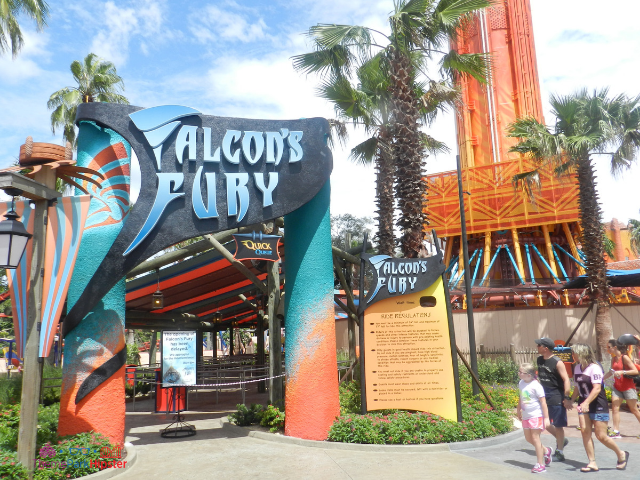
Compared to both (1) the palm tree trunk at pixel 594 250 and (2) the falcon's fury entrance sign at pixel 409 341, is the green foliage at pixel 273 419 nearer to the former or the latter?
(2) the falcon's fury entrance sign at pixel 409 341

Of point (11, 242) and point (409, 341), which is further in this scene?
point (409, 341)

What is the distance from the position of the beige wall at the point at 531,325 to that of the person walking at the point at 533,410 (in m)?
14.2

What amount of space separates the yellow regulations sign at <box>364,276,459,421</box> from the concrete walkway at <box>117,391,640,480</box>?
124cm

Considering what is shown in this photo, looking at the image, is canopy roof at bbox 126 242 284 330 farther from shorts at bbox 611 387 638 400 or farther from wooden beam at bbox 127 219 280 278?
shorts at bbox 611 387 638 400

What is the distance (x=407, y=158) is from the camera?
43.0 ft

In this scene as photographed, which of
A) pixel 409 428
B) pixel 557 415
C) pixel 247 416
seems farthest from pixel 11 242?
pixel 557 415

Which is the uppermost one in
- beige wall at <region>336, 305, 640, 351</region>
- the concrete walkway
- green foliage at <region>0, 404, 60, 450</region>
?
beige wall at <region>336, 305, 640, 351</region>

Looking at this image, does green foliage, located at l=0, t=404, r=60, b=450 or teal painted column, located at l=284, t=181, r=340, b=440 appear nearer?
green foliage, located at l=0, t=404, r=60, b=450

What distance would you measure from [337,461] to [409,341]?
2857 mm

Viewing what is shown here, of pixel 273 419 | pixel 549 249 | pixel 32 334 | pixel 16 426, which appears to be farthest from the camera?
pixel 549 249

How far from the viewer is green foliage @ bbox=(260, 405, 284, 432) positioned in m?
9.92

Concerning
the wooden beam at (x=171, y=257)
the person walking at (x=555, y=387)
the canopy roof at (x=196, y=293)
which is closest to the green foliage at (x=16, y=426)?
the wooden beam at (x=171, y=257)

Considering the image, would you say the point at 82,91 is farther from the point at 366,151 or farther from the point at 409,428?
the point at 409,428

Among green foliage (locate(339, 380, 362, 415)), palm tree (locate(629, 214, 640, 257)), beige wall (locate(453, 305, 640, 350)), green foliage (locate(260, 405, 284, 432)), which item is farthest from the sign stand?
palm tree (locate(629, 214, 640, 257))
